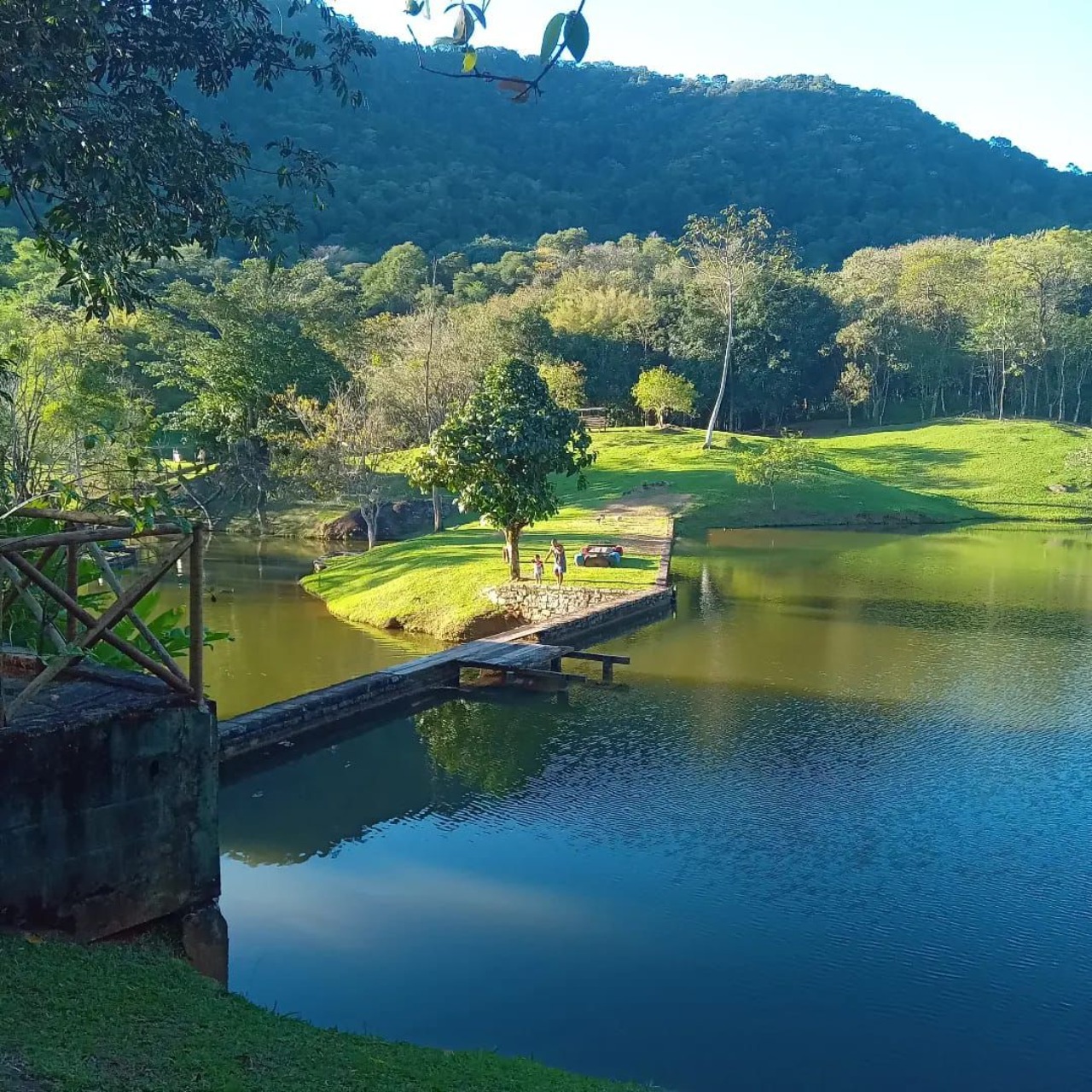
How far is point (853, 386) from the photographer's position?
2613 inches

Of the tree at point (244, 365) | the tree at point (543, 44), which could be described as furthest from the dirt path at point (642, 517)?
the tree at point (543, 44)

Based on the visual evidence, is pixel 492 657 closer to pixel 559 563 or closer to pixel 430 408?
pixel 559 563

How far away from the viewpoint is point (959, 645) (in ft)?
77.3

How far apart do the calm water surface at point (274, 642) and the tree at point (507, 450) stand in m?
3.85

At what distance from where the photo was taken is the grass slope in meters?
28.5

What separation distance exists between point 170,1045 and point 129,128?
708 centimetres

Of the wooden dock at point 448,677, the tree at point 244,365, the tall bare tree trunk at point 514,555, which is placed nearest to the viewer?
the wooden dock at point 448,677

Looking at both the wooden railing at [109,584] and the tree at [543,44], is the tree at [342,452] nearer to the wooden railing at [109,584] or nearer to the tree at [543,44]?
the wooden railing at [109,584]

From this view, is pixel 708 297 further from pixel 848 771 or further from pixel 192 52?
pixel 192 52

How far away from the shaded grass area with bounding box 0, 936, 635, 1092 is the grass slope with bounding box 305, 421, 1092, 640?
1821 centimetres

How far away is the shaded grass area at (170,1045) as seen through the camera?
5812 mm

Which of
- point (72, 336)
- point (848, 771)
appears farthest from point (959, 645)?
point (72, 336)

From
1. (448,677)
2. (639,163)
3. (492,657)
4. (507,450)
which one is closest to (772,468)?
(507,450)

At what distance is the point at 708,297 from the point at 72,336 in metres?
36.7
